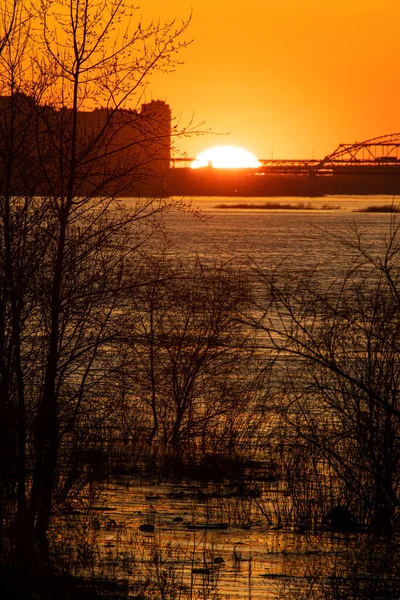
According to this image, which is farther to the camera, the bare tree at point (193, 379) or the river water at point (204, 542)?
the bare tree at point (193, 379)

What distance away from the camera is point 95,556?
9.74m

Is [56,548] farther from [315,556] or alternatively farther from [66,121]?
[66,121]

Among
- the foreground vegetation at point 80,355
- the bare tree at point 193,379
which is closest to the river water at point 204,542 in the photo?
the foreground vegetation at point 80,355

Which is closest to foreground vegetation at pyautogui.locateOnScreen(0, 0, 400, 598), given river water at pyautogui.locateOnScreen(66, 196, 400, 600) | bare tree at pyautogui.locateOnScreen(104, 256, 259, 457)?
river water at pyautogui.locateOnScreen(66, 196, 400, 600)

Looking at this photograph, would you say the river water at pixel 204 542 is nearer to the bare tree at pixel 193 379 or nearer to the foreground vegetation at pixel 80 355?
the foreground vegetation at pixel 80 355

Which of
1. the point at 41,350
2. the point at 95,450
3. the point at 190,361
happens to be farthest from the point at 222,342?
the point at 41,350

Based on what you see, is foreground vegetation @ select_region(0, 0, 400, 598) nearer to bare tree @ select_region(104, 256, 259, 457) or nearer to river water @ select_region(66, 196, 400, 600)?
river water @ select_region(66, 196, 400, 600)

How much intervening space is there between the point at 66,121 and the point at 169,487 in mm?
5669

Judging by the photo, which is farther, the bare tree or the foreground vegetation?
the bare tree

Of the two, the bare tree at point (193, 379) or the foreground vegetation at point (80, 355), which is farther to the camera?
the bare tree at point (193, 379)

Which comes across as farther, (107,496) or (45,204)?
(107,496)

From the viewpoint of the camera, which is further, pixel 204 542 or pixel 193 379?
pixel 193 379

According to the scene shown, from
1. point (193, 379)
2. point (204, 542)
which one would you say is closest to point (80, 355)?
point (204, 542)

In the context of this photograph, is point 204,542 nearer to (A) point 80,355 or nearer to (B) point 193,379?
(A) point 80,355
